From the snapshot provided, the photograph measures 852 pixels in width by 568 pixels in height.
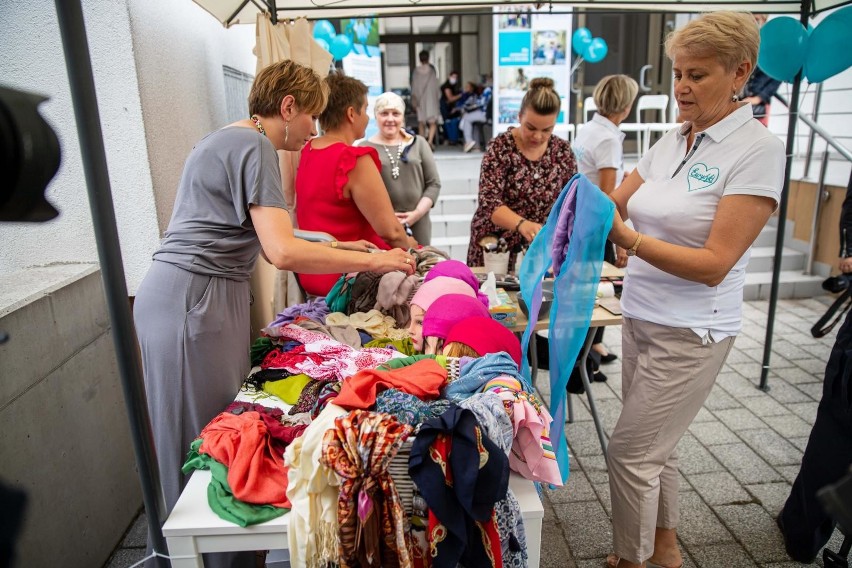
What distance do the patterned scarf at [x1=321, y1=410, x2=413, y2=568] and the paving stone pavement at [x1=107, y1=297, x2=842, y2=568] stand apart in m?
1.31

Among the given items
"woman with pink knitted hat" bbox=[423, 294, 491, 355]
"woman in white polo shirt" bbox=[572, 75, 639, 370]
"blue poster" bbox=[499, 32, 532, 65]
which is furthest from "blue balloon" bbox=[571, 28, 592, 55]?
"woman with pink knitted hat" bbox=[423, 294, 491, 355]

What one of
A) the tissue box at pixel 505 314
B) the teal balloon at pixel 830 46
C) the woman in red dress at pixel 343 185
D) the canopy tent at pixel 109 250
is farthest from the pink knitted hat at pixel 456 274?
the teal balloon at pixel 830 46

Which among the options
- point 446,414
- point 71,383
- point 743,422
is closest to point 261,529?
point 446,414

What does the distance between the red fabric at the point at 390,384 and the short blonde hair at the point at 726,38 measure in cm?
118

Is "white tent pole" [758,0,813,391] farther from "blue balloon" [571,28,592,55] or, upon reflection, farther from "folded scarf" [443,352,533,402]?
"blue balloon" [571,28,592,55]

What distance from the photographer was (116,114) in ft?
7.97

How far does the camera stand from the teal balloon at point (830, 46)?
3096mm

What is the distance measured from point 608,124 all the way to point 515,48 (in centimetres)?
546

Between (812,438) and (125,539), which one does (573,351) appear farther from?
(125,539)

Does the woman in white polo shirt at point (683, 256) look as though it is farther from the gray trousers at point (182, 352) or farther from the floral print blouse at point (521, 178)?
the gray trousers at point (182, 352)

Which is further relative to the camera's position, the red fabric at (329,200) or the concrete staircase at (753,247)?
the concrete staircase at (753,247)

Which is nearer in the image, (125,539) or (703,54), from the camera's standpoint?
(703,54)

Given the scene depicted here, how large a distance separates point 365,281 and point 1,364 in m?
1.35

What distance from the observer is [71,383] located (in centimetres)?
223
